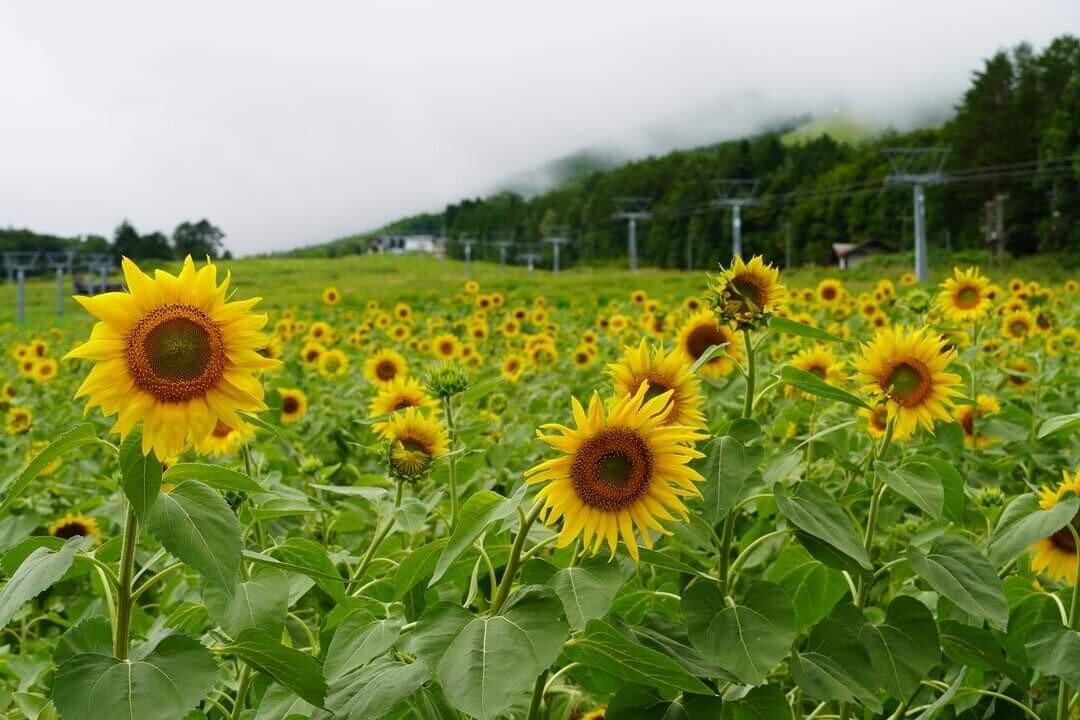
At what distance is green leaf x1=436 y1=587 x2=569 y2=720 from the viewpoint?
Answer: 102 cm

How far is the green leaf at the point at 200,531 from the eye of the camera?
108 centimetres

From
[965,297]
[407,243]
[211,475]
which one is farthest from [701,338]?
A: [407,243]

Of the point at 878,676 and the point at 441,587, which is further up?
the point at 441,587

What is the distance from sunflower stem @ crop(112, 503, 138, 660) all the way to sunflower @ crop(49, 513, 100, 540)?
194 cm

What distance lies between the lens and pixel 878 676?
A: 1.40m

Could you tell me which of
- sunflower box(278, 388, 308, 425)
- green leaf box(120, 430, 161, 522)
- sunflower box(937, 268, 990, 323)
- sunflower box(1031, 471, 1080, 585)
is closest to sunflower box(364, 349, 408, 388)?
sunflower box(278, 388, 308, 425)

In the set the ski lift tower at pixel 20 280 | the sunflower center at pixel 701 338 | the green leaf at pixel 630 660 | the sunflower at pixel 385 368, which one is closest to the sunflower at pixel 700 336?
the sunflower center at pixel 701 338

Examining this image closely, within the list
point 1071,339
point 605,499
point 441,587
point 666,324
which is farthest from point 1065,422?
point 666,324

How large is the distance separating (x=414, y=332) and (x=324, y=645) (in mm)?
7927

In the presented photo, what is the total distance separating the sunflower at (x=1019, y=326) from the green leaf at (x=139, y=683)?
441cm

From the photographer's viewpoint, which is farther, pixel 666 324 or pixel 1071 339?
pixel 666 324

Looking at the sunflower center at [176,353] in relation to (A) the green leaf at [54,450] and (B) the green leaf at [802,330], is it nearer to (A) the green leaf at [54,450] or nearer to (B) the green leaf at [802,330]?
(A) the green leaf at [54,450]

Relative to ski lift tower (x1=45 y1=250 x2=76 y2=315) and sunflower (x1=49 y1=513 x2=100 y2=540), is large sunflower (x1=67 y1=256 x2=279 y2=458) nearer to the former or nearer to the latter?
sunflower (x1=49 y1=513 x2=100 y2=540)

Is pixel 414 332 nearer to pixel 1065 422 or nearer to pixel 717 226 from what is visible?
pixel 1065 422
